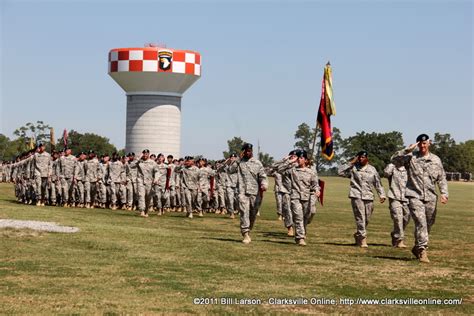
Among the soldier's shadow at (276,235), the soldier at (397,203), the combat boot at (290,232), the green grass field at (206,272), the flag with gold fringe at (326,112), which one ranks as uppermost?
the flag with gold fringe at (326,112)

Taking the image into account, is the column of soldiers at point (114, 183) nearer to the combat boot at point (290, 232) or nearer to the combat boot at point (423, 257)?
the combat boot at point (290, 232)

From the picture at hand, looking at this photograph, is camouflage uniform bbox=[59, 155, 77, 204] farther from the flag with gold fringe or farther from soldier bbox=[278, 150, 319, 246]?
soldier bbox=[278, 150, 319, 246]

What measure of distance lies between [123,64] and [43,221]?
31.5m

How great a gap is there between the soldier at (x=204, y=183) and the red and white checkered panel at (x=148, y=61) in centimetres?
→ 2143

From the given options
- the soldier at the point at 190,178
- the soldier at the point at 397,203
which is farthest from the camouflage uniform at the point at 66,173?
the soldier at the point at 397,203

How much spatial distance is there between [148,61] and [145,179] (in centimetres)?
2456

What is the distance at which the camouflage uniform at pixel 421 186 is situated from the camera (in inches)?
648

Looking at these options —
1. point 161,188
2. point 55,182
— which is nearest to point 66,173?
point 55,182

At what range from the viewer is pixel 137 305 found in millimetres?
10648

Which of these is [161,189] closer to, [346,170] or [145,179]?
[145,179]

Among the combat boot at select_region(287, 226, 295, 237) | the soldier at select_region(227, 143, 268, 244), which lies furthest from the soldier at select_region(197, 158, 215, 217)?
the soldier at select_region(227, 143, 268, 244)

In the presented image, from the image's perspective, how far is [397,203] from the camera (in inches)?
792

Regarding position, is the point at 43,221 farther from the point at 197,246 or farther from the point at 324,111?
the point at 324,111

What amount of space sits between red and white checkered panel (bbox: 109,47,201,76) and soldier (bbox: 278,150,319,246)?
3337cm
